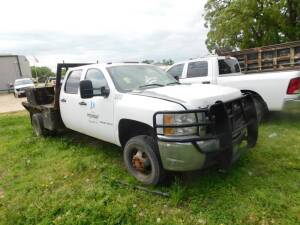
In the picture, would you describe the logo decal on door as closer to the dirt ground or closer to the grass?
the grass

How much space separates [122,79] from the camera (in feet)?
13.6

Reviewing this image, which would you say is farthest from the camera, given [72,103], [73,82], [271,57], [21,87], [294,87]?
[21,87]

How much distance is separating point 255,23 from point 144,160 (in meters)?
18.2

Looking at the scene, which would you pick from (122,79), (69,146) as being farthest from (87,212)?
(69,146)

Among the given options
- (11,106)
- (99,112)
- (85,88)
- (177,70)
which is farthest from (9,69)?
(85,88)

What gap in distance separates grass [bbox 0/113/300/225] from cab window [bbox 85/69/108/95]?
1337mm

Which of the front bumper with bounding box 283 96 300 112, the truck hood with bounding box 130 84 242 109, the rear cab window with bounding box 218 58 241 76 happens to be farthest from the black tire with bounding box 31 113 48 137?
the front bumper with bounding box 283 96 300 112

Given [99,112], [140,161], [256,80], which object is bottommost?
[140,161]

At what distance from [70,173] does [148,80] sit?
2.04 m

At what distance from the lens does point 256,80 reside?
6090 mm

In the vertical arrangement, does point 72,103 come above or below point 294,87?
above

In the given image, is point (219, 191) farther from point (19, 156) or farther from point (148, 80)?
point (19, 156)

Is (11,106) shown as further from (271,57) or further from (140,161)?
(140,161)

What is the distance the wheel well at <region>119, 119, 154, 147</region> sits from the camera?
364 cm
